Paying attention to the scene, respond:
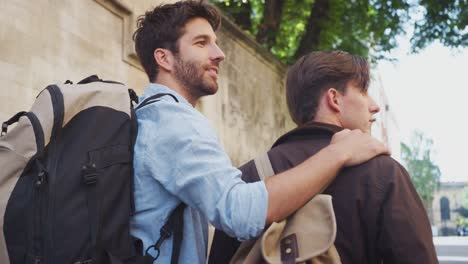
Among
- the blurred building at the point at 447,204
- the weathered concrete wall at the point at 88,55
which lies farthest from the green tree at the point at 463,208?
the weathered concrete wall at the point at 88,55

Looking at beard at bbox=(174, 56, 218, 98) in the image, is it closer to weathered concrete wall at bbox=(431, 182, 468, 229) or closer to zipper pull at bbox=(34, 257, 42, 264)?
zipper pull at bbox=(34, 257, 42, 264)

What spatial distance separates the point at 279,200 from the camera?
5.65 feet

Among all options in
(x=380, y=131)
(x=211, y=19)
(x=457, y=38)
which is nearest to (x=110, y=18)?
(x=211, y=19)

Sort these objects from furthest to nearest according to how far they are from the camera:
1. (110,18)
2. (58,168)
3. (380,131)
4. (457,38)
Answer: (380,131) < (457,38) < (110,18) < (58,168)

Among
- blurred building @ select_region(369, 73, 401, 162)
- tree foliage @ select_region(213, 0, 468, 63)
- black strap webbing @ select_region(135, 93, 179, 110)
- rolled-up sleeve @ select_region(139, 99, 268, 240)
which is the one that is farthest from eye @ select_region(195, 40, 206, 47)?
blurred building @ select_region(369, 73, 401, 162)

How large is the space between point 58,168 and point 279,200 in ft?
2.09

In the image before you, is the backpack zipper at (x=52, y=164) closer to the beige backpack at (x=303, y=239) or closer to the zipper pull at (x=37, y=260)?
the zipper pull at (x=37, y=260)

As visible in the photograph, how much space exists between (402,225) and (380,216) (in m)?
0.07

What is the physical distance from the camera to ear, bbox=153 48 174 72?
228 centimetres

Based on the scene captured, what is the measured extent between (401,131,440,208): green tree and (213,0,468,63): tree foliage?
5985 cm

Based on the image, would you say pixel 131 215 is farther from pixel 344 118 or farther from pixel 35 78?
pixel 35 78

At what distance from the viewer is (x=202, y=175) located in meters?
1.74

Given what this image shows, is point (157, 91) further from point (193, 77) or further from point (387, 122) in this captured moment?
point (387, 122)

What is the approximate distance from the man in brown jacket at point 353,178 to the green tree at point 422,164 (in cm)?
6840
